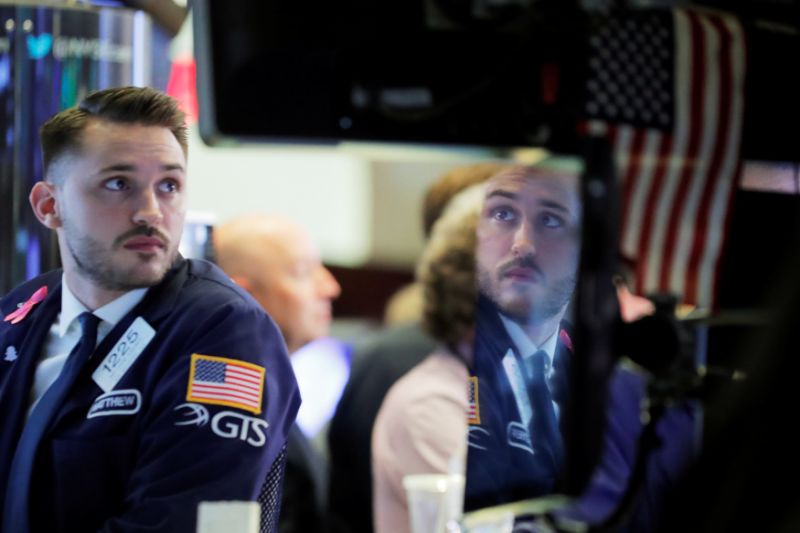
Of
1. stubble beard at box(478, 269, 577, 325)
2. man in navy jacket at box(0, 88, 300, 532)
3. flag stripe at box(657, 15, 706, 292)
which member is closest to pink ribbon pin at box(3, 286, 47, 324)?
man in navy jacket at box(0, 88, 300, 532)

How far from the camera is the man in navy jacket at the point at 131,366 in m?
1.23

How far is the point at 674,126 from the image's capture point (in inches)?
74.0

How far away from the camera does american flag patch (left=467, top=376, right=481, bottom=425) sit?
1482 millimetres

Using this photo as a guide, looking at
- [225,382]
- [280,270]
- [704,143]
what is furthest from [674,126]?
[225,382]

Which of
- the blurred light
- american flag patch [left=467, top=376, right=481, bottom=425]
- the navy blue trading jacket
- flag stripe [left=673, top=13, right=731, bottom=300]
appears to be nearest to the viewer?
the navy blue trading jacket

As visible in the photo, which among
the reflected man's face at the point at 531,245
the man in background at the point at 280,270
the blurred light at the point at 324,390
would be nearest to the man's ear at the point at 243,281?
the man in background at the point at 280,270

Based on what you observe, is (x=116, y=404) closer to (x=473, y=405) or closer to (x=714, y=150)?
(x=473, y=405)

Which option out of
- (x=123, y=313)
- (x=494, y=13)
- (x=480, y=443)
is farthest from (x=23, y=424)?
(x=494, y=13)

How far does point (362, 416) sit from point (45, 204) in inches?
49.3

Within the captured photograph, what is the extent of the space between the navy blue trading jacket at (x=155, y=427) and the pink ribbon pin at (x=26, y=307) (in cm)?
2

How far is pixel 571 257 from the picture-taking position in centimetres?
134

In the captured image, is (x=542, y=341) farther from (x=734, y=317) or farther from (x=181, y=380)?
(x=181, y=380)

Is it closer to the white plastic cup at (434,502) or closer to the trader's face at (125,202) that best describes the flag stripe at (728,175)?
the white plastic cup at (434,502)

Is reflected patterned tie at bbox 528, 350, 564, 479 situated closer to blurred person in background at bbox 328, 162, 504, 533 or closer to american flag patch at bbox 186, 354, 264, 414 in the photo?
american flag patch at bbox 186, 354, 264, 414
